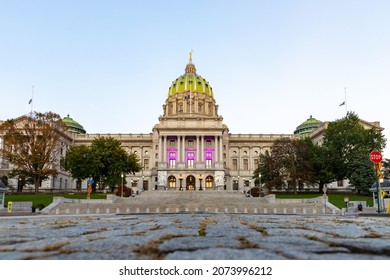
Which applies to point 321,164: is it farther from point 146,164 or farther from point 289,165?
point 146,164

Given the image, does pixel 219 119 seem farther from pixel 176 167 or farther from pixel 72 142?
pixel 72 142

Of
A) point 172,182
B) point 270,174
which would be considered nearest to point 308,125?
point 172,182

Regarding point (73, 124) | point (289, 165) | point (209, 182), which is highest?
point (73, 124)

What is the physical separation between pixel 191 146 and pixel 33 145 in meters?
41.9

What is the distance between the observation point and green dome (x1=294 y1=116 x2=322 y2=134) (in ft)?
379

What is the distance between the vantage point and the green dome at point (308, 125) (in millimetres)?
115562

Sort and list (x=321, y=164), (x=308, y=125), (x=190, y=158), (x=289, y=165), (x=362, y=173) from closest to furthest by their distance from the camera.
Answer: (x=362, y=173) < (x=289, y=165) < (x=321, y=164) < (x=190, y=158) < (x=308, y=125)

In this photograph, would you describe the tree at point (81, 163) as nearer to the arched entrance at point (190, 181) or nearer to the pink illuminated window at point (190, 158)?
the arched entrance at point (190, 181)

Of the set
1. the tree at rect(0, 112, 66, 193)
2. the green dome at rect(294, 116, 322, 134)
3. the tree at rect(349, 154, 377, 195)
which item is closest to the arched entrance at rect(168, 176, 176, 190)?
the tree at rect(0, 112, 66, 193)

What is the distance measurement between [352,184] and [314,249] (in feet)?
199

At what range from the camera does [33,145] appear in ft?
196

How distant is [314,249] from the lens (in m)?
5.55

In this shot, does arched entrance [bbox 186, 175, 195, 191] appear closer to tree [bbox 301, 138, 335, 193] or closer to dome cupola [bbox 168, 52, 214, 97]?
tree [bbox 301, 138, 335, 193]
